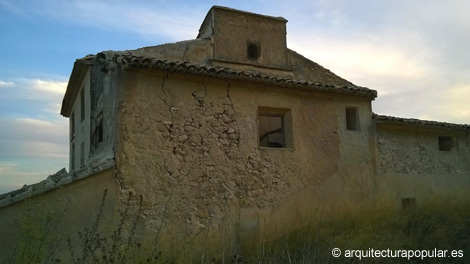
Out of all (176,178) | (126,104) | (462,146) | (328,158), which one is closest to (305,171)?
(328,158)

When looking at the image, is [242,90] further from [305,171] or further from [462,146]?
[462,146]

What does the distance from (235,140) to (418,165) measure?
548 centimetres

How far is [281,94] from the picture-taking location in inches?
373

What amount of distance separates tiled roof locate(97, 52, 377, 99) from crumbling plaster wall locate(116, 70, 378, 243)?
0.23m

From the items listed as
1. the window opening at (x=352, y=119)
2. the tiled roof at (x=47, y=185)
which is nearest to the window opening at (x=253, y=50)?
the window opening at (x=352, y=119)

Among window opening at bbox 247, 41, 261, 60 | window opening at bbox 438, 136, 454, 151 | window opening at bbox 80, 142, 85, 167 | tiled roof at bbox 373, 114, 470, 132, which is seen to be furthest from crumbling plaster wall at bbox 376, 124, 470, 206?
window opening at bbox 80, 142, 85, 167

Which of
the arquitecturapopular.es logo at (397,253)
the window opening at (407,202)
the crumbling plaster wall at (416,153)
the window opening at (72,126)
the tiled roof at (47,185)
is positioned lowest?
the arquitecturapopular.es logo at (397,253)

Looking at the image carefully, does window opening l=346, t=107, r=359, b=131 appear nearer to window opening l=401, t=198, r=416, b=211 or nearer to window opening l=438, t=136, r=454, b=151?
window opening l=401, t=198, r=416, b=211

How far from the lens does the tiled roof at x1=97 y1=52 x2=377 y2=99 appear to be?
304 inches

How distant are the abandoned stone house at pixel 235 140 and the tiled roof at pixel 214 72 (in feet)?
0.07

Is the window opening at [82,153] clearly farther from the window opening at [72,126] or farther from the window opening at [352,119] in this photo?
the window opening at [352,119]

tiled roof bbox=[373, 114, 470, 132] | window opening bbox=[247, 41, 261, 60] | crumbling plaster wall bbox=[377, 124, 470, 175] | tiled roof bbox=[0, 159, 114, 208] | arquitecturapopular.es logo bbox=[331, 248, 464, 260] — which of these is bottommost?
arquitecturapopular.es logo bbox=[331, 248, 464, 260]

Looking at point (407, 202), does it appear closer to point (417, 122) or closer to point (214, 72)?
point (417, 122)

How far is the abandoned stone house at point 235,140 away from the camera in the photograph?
25.3 feet
